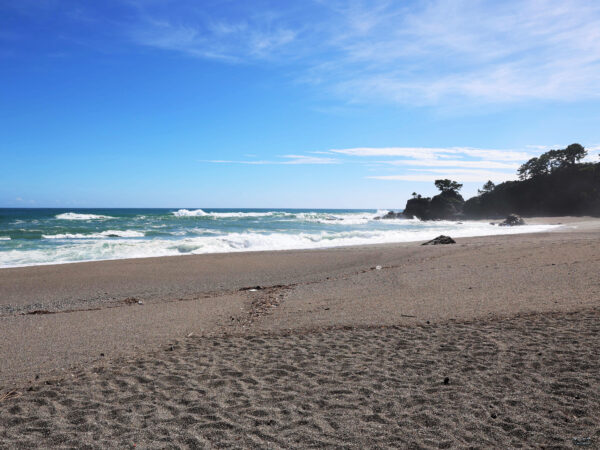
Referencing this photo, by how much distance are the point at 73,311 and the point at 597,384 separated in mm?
8990

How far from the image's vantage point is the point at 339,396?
3967mm

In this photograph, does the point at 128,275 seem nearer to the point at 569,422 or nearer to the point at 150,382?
the point at 150,382

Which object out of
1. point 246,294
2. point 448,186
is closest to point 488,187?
point 448,186

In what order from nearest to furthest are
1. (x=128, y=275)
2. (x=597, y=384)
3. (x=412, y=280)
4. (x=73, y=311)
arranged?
(x=597, y=384) → (x=73, y=311) → (x=412, y=280) → (x=128, y=275)

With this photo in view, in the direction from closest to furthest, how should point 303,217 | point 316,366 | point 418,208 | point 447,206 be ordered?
point 316,366, point 447,206, point 418,208, point 303,217

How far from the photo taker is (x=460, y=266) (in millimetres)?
11430

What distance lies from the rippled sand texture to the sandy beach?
0.02 m

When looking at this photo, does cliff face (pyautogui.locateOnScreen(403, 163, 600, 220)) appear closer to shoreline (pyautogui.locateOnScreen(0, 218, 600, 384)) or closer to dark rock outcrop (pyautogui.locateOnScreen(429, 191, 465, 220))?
dark rock outcrop (pyautogui.locateOnScreen(429, 191, 465, 220))

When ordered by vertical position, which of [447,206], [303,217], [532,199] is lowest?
[303,217]

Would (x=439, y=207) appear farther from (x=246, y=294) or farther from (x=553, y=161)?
(x=246, y=294)

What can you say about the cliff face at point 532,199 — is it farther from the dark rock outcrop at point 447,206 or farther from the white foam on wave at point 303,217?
the white foam on wave at point 303,217

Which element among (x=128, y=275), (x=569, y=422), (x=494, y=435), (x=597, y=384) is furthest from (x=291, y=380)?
(x=128, y=275)

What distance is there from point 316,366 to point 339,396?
2.64ft

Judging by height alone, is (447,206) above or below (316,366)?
above
